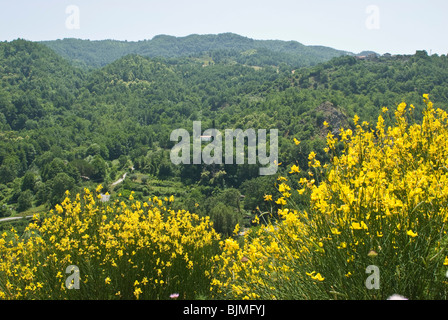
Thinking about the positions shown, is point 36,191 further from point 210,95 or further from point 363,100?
point 210,95

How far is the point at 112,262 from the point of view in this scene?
14.6ft

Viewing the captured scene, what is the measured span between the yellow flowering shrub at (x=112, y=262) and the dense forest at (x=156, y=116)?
29941mm

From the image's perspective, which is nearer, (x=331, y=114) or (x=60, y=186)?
(x=60, y=186)

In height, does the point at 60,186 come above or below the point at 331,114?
below

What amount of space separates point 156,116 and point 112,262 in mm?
130817

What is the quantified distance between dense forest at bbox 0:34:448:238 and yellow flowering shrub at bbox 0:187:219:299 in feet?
98.2

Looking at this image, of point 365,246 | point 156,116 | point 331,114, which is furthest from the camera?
point 156,116

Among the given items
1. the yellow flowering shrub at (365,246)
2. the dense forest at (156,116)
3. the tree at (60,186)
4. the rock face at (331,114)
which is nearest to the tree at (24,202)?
the dense forest at (156,116)

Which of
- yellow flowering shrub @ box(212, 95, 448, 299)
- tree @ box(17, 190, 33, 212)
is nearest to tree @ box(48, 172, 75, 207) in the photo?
tree @ box(17, 190, 33, 212)

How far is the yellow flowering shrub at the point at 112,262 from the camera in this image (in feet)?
14.4

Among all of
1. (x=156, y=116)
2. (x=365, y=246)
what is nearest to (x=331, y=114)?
(x=156, y=116)

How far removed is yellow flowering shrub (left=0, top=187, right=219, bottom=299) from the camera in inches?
173

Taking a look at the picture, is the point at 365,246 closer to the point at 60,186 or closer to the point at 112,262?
the point at 112,262

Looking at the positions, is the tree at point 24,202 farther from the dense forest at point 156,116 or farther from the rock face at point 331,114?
the rock face at point 331,114
